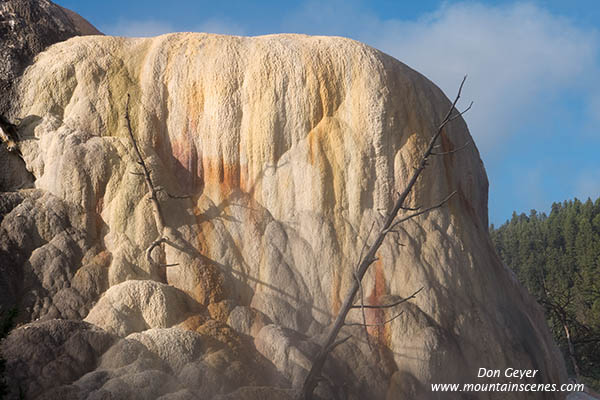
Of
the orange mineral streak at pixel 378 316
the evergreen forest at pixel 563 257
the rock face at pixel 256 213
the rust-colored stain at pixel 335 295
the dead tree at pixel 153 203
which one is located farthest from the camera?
the evergreen forest at pixel 563 257

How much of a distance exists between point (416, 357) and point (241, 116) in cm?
455

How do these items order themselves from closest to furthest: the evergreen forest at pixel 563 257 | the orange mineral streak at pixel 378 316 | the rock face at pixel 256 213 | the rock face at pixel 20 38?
the rock face at pixel 256 213 < the orange mineral streak at pixel 378 316 < the rock face at pixel 20 38 < the evergreen forest at pixel 563 257

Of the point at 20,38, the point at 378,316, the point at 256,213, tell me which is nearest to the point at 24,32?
the point at 20,38

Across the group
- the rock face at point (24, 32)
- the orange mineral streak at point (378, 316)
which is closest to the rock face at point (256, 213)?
the orange mineral streak at point (378, 316)

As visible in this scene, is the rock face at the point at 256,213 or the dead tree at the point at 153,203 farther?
the dead tree at the point at 153,203

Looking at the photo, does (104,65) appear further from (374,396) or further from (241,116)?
(374,396)

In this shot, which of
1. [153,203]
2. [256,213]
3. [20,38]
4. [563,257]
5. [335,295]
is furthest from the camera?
[563,257]

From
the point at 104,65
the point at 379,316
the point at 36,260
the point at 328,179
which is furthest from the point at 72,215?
the point at 379,316

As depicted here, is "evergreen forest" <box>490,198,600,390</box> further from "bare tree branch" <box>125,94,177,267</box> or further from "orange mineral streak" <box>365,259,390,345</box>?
"bare tree branch" <box>125,94,177,267</box>

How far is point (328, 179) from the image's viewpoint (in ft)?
35.8

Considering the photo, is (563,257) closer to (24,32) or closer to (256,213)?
(256,213)

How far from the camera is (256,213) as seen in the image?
1067 centimetres

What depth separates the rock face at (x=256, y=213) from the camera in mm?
9727

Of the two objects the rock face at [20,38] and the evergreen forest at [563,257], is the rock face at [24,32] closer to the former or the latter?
the rock face at [20,38]
